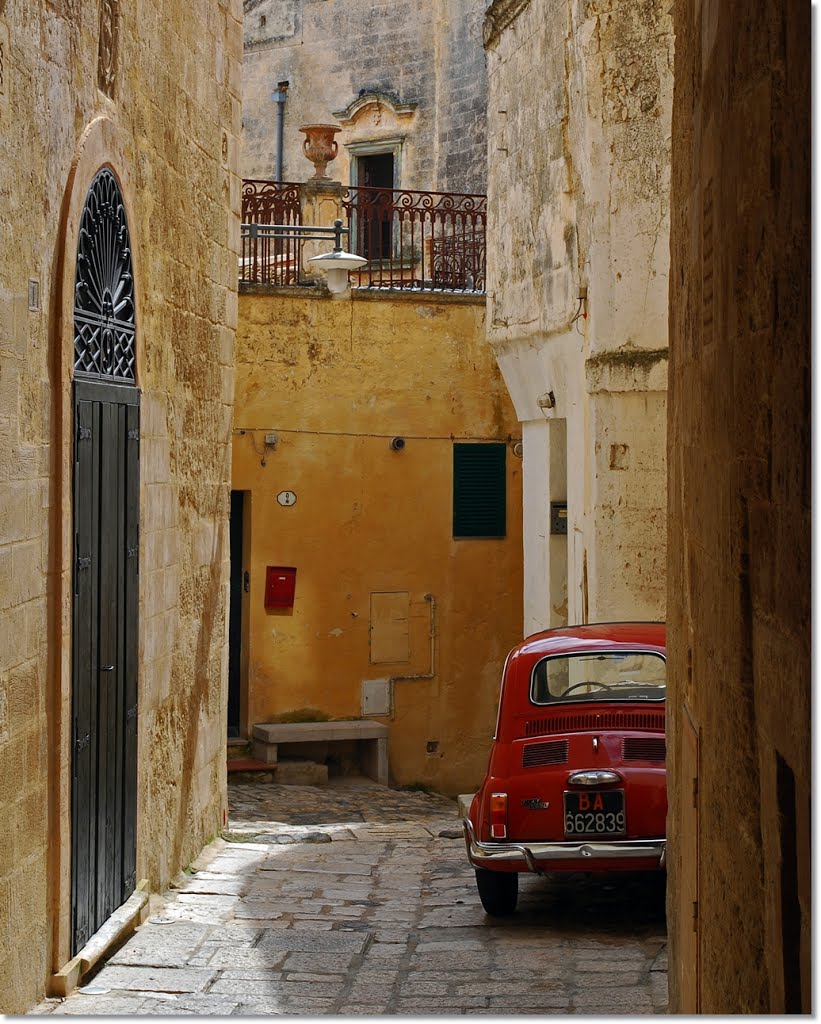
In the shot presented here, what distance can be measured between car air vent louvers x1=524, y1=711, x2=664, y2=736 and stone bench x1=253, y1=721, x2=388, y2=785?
7160 mm

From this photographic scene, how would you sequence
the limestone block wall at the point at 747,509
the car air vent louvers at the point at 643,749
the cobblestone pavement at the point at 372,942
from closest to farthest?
the limestone block wall at the point at 747,509, the cobblestone pavement at the point at 372,942, the car air vent louvers at the point at 643,749

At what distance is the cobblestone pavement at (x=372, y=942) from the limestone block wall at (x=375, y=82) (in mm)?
14931

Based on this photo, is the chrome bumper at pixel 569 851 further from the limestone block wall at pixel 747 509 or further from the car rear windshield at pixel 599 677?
the limestone block wall at pixel 747 509

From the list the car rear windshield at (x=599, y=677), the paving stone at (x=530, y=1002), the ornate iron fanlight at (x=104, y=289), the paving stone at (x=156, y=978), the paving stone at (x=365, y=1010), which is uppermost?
the ornate iron fanlight at (x=104, y=289)

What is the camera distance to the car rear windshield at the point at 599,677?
8.44 meters

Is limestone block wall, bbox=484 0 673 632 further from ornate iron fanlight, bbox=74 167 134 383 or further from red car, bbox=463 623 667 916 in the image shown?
ornate iron fanlight, bbox=74 167 134 383

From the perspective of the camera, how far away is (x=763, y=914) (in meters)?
2.95

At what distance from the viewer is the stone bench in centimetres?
1511

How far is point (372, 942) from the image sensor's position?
7.59 metres

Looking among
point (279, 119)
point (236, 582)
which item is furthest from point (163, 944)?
point (279, 119)

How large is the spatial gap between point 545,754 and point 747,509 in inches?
196

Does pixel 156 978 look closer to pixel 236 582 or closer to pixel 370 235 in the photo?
pixel 236 582

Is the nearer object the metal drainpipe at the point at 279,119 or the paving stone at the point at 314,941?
the paving stone at the point at 314,941

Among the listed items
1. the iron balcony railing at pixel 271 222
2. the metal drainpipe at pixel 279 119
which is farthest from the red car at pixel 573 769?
the metal drainpipe at pixel 279 119
